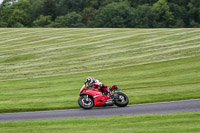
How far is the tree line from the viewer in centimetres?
7962

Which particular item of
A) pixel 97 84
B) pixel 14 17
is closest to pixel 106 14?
pixel 14 17

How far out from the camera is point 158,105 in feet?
51.0

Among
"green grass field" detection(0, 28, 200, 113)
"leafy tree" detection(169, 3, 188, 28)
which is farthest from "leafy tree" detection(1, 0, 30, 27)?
"green grass field" detection(0, 28, 200, 113)

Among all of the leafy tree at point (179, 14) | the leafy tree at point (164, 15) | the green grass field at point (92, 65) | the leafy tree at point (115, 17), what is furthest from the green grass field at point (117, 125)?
the leafy tree at point (179, 14)

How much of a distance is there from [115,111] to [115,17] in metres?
66.2

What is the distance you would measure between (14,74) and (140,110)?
1913 cm

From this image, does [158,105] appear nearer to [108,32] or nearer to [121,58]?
[121,58]

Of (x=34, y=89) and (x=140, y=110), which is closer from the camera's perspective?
(x=140, y=110)

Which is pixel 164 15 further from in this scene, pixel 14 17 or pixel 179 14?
pixel 14 17

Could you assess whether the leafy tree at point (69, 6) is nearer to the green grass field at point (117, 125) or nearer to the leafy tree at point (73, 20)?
the leafy tree at point (73, 20)

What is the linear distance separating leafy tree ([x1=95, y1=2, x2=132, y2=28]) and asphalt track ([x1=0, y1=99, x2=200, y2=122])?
6333 cm

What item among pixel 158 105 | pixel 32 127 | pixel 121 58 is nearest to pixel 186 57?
pixel 121 58

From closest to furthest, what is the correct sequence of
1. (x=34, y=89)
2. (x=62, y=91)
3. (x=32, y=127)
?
(x=32, y=127) < (x=62, y=91) < (x=34, y=89)

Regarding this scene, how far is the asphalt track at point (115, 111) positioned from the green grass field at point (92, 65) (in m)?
1.24
